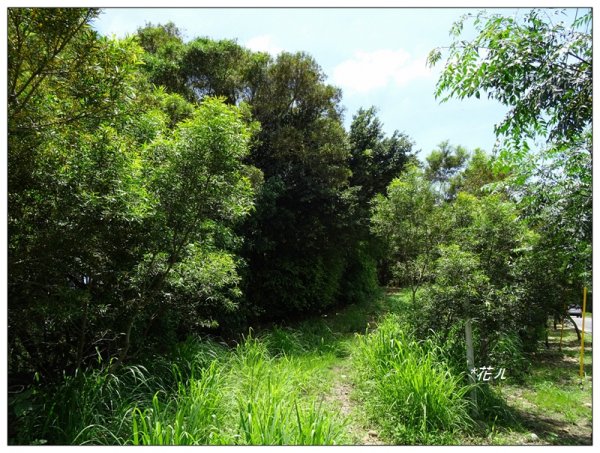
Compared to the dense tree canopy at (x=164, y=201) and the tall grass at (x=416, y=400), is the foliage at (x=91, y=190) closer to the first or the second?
the dense tree canopy at (x=164, y=201)

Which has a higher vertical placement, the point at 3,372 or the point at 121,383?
the point at 3,372

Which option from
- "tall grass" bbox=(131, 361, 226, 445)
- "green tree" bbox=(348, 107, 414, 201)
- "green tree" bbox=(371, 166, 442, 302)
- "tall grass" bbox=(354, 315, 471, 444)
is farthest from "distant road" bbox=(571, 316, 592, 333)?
"green tree" bbox=(348, 107, 414, 201)

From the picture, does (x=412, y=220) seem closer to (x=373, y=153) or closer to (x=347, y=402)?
(x=347, y=402)

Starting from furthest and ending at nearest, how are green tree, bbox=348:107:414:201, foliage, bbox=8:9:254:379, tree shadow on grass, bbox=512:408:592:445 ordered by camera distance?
green tree, bbox=348:107:414:201 < tree shadow on grass, bbox=512:408:592:445 < foliage, bbox=8:9:254:379

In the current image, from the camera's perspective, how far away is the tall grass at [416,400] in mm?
2637

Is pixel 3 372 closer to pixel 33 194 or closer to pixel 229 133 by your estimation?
pixel 33 194

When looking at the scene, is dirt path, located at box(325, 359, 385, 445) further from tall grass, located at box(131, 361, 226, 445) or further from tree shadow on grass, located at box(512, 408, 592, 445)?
tree shadow on grass, located at box(512, 408, 592, 445)

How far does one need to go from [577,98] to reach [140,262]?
9.22ft

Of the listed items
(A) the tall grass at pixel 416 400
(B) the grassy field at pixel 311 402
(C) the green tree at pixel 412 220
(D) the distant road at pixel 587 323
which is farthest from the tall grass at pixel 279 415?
(C) the green tree at pixel 412 220

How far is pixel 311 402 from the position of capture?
2.72 metres

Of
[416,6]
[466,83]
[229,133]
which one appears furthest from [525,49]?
[229,133]

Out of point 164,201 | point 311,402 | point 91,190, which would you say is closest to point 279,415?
point 311,402

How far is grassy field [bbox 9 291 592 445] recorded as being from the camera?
2.17 meters

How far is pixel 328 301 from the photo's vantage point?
7645 millimetres
